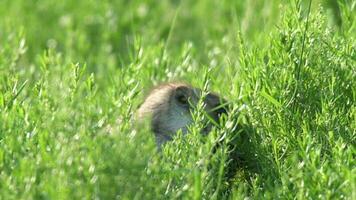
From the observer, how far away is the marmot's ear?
21.5 feet

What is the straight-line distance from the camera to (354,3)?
236 inches

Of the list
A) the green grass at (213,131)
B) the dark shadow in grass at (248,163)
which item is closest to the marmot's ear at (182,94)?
the green grass at (213,131)

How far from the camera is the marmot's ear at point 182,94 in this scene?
656cm

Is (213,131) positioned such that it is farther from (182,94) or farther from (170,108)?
(170,108)

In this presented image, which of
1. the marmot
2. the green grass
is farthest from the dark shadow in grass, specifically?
the marmot

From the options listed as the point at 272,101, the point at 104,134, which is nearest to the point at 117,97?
the point at 272,101

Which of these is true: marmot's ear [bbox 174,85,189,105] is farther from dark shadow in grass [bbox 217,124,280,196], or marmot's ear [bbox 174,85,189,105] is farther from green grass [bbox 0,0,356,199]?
dark shadow in grass [bbox 217,124,280,196]

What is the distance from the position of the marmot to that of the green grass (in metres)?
0.10

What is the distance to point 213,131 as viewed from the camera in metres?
4.99

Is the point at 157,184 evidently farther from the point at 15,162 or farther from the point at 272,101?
the point at 272,101

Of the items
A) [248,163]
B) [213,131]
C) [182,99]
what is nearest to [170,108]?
[182,99]

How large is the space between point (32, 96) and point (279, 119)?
1.40 meters

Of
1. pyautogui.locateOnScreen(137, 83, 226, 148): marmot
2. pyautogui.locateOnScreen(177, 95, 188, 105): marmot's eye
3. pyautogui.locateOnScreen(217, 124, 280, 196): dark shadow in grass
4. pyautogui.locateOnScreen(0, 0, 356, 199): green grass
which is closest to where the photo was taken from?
pyautogui.locateOnScreen(0, 0, 356, 199): green grass

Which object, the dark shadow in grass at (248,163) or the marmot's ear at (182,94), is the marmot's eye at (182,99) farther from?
the dark shadow in grass at (248,163)
